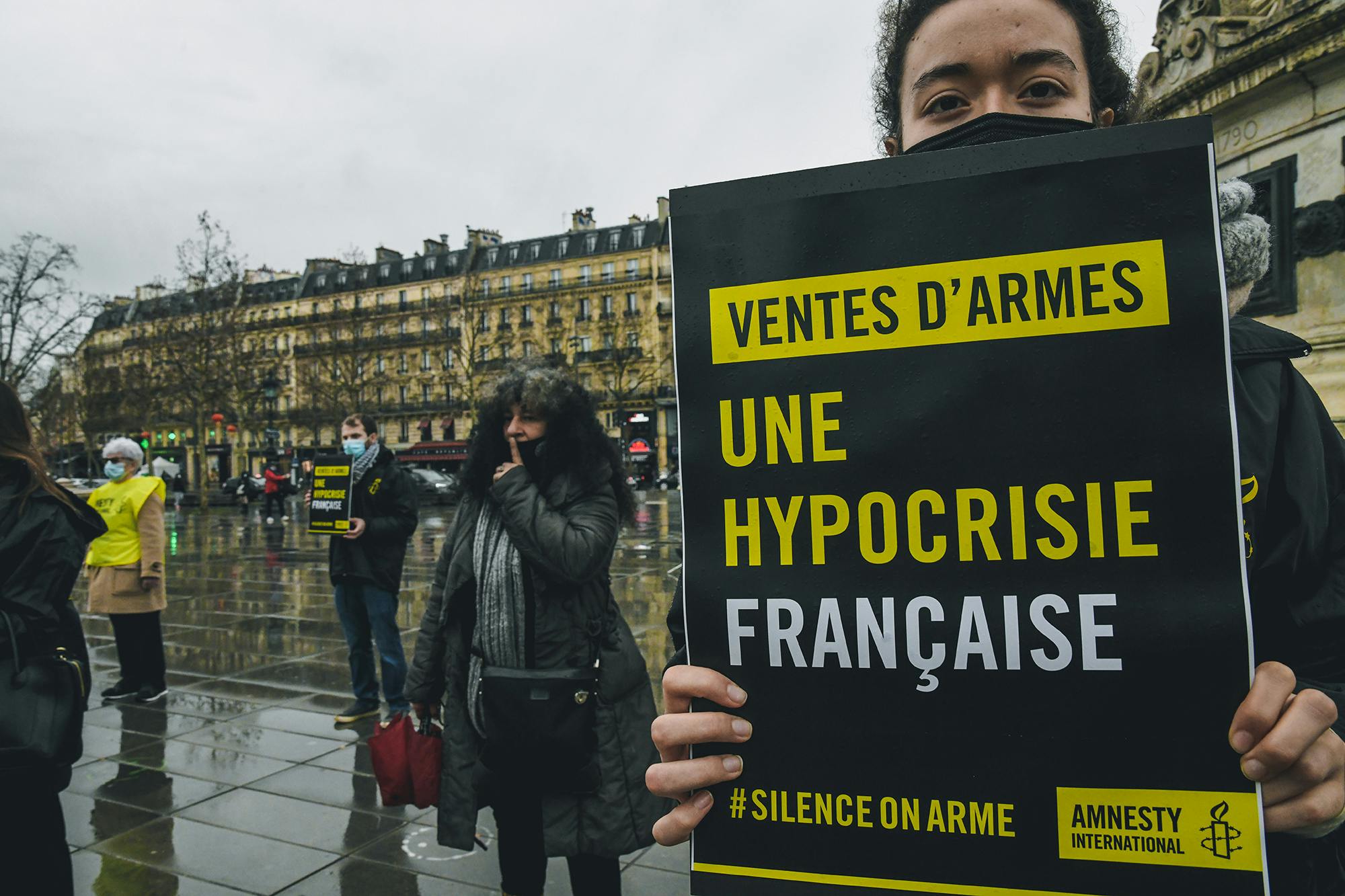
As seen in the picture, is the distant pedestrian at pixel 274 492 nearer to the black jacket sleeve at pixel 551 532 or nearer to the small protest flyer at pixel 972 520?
the black jacket sleeve at pixel 551 532

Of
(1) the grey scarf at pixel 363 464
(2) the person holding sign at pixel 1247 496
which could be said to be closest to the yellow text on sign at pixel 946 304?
(2) the person holding sign at pixel 1247 496

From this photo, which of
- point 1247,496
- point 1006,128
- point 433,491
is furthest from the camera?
point 433,491

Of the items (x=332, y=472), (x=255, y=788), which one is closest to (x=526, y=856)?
(x=255, y=788)

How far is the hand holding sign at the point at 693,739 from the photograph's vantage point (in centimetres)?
110

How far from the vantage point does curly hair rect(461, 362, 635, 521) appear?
120 inches

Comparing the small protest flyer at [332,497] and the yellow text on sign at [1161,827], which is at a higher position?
the small protest flyer at [332,497]

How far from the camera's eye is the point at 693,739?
3.66 ft

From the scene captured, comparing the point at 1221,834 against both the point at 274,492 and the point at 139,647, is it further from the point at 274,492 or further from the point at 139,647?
the point at 274,492

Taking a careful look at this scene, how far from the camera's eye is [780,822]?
110 cm

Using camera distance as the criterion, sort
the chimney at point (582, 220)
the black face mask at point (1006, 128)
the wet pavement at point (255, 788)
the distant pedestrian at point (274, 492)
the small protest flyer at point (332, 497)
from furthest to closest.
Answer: the chimney at point (582, 220) < the distant pedestrian at point (274, 492) < the small protest flyer at point (332, 497) < the wet pavement at point (255, 788) < the black face mask at point (1006, 128)

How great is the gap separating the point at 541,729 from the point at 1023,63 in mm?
2125

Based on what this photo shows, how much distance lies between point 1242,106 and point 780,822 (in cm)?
702

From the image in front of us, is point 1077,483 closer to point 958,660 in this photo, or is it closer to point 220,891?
point 958,660

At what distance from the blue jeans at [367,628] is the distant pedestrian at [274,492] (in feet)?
Answer: 61.1
